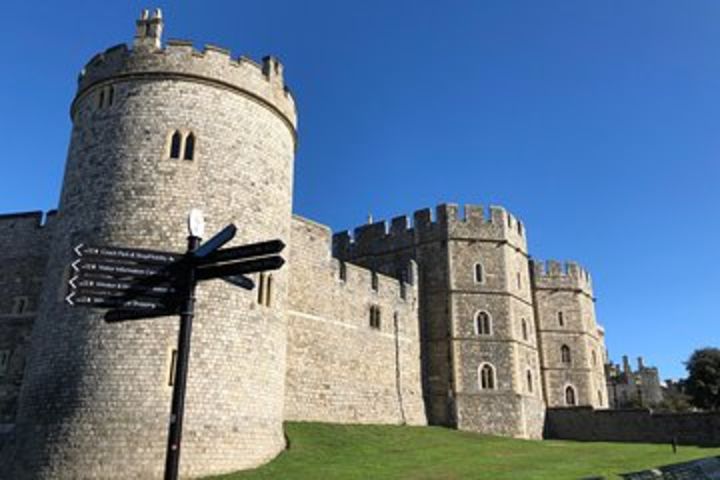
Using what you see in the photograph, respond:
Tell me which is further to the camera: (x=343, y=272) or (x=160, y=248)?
(x=343, y=272)

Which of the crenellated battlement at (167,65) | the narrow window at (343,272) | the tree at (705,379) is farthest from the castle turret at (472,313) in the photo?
the crenellated battlement at (167,65)

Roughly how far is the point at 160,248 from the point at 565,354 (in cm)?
2577

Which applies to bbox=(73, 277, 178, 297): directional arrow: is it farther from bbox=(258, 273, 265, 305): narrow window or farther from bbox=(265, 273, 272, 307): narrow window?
bbox=(265, 273, 272, 307): narrow window

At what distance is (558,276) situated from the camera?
35562 mm

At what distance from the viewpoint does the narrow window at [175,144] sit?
55.0 ft

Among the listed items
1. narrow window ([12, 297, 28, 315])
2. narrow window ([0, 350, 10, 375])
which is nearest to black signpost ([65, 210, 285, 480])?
narrow window ([0, 350, 10, 375])

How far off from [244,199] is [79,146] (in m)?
5.00

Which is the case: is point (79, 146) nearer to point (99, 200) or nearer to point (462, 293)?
point (99, 200)

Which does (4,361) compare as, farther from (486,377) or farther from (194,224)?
(486,377)

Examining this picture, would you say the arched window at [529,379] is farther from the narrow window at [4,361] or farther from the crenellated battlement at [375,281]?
the narrow window at [4,361]

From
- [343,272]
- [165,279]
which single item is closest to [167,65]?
[343,272]

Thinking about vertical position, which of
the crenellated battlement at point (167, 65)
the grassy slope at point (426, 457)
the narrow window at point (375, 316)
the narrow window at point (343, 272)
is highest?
the crenellated battlement at point (167, 65)

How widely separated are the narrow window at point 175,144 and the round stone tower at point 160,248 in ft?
0.09

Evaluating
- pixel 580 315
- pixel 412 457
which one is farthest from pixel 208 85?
pixel 580 315
